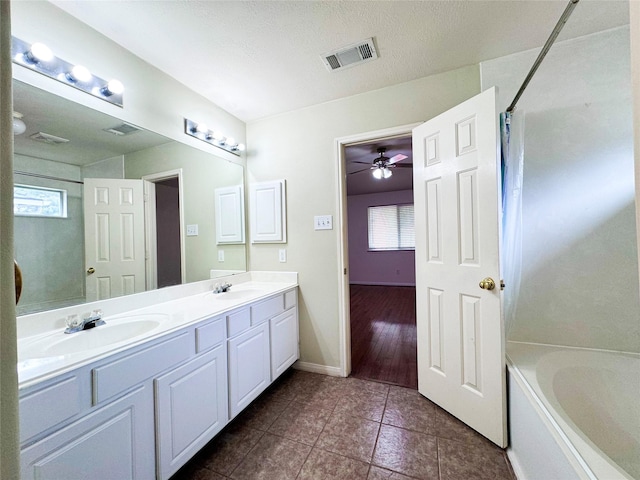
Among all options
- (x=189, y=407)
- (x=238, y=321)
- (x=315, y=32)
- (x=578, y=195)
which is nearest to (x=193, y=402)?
(x=189, y=407)

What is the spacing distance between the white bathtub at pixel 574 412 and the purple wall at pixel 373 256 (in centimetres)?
447

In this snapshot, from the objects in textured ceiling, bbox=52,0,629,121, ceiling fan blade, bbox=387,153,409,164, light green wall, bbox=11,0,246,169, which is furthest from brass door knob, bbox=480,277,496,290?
light green wall, bbox=11,0,246,169

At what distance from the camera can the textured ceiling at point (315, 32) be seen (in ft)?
4.24

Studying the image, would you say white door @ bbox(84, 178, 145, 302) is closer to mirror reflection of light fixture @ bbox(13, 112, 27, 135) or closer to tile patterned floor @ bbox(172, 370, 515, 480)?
mirror reflection of light fixture @ bbox(13, 112, 27, 135)

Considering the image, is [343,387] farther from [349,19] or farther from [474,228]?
[349,19]

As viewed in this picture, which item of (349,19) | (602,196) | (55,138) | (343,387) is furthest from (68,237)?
(602,196)

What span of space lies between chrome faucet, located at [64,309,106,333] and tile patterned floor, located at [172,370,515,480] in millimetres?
880

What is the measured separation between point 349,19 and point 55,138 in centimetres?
166

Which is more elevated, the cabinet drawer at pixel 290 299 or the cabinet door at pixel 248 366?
the cabinet drawer at pixel 290 299

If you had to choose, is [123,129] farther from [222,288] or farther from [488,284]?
[488,284]

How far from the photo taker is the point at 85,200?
1.32m

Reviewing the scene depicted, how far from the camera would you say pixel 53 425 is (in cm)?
79

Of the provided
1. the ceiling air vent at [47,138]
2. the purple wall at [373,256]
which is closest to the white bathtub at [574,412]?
the ceiling air vent at [47,138]

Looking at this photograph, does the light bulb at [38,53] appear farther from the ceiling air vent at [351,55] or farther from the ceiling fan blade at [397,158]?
the ceiling fan blade at [397,158]
